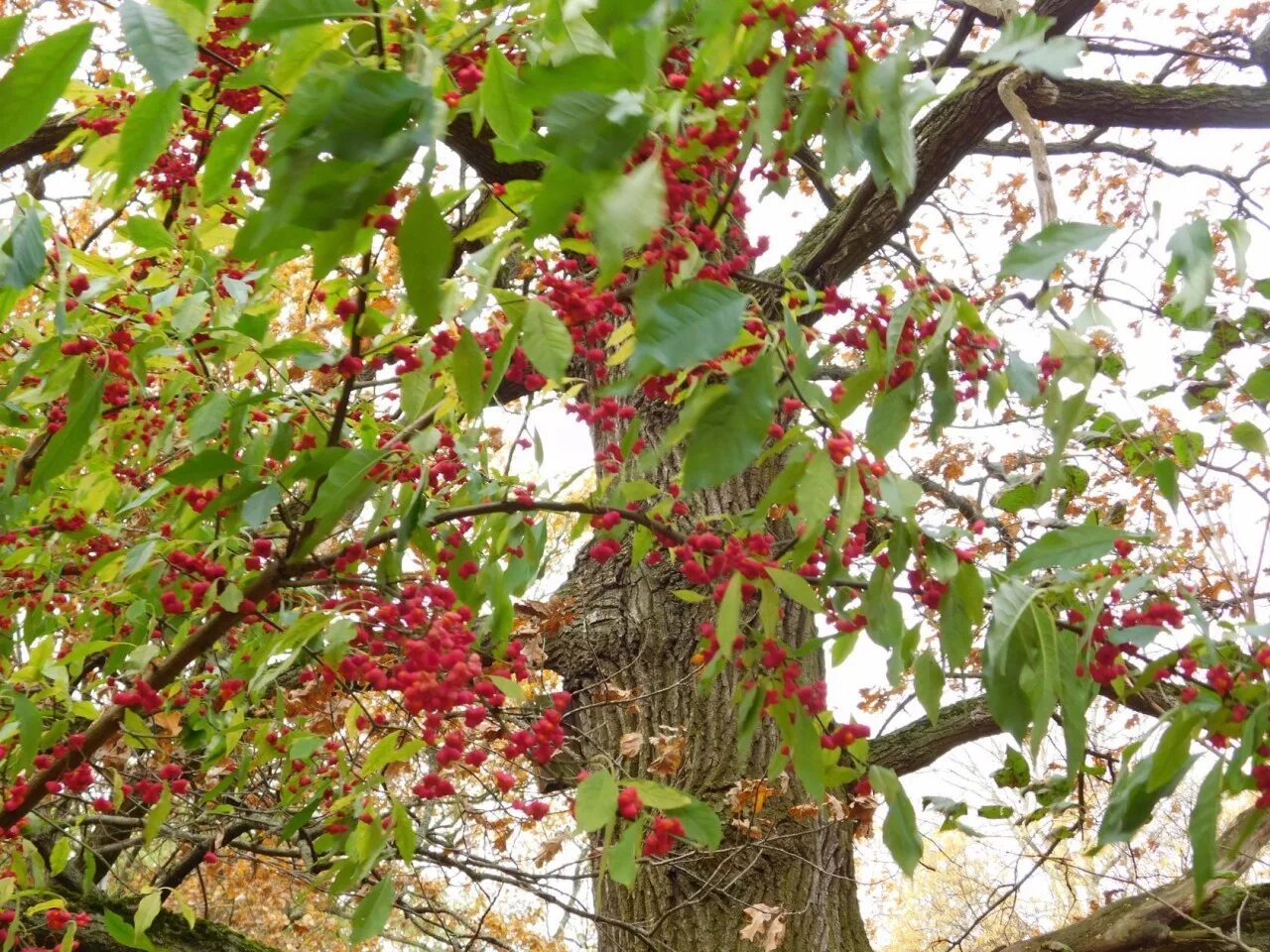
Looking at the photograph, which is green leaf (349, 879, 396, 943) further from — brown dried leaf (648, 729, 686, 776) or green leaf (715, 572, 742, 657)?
brown dried leaf (648, 729, 686, 776)

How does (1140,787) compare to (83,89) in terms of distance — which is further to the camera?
(83,89)

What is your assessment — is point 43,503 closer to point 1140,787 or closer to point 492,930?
point 1140,787

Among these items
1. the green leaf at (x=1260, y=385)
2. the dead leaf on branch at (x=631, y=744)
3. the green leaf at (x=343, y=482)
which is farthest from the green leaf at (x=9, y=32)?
the dead leaf on branch at (x=631, y=744)

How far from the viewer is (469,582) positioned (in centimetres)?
185

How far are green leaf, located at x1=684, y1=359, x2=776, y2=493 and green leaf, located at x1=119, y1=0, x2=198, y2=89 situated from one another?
1.80 ft

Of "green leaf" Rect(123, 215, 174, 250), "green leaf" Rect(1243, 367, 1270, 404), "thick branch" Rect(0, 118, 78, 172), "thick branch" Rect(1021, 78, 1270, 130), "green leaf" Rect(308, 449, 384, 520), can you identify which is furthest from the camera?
"thick branch" Rect(1021, 78, 1270, 130)

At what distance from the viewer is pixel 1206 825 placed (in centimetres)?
114

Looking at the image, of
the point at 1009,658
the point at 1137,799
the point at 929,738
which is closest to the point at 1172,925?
the point at 929,738

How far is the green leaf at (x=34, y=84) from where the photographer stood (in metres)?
0.84

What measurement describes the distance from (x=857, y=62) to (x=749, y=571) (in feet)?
2.27

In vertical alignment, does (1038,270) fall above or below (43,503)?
above

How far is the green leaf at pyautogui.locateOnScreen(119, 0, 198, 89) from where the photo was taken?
84 centimetres

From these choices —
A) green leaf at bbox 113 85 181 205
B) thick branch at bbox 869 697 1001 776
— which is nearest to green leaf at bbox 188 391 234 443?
green leaf at bbox 113 85 181 205

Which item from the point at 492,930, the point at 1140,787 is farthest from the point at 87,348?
the point at 492,930
